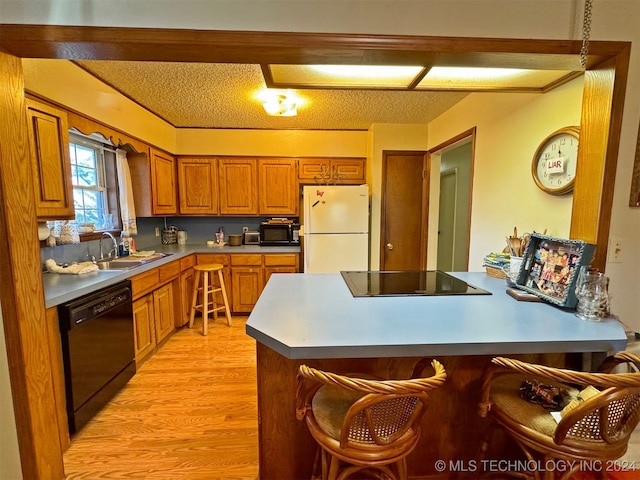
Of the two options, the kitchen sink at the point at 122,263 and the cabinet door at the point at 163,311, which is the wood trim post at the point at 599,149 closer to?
the kitchen sink at the point at 122,263

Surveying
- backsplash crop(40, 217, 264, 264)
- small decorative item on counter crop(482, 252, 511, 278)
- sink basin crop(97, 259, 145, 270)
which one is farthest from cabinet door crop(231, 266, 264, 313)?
small decorative item on counter crop(482, 252, 511, 278)

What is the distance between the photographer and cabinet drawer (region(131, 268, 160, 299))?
2.32m

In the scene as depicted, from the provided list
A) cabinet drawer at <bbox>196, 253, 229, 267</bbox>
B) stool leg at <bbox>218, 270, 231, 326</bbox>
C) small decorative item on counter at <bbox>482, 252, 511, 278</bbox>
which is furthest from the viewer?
cabinet drawer at <bbox>196, 253, 229, 267</bbox>

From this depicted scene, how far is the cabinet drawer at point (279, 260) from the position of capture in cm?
362

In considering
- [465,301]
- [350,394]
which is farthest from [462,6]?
[350,394]

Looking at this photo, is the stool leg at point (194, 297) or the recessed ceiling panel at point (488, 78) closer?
the recessed ceiling panel at point (488, 78)

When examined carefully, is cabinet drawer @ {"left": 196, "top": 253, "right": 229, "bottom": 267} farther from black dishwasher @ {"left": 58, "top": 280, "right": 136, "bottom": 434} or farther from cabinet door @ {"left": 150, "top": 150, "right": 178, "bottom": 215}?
black dishwasher @ {"left": 58, "top": 280, "right": 136, "bottom": 434}

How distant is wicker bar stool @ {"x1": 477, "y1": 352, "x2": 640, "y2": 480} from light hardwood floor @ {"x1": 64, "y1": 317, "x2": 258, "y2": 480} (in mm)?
1257

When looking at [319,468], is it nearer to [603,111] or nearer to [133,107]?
[603,111]

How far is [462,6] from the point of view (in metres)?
1.19

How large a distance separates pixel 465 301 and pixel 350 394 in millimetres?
728

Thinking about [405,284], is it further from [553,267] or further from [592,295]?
[592,295]

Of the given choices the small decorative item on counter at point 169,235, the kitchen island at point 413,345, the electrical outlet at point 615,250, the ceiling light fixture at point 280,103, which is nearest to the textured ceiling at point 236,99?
the ceiling light fixture at point 280,103

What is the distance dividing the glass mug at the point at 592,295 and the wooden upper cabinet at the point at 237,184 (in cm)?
335
